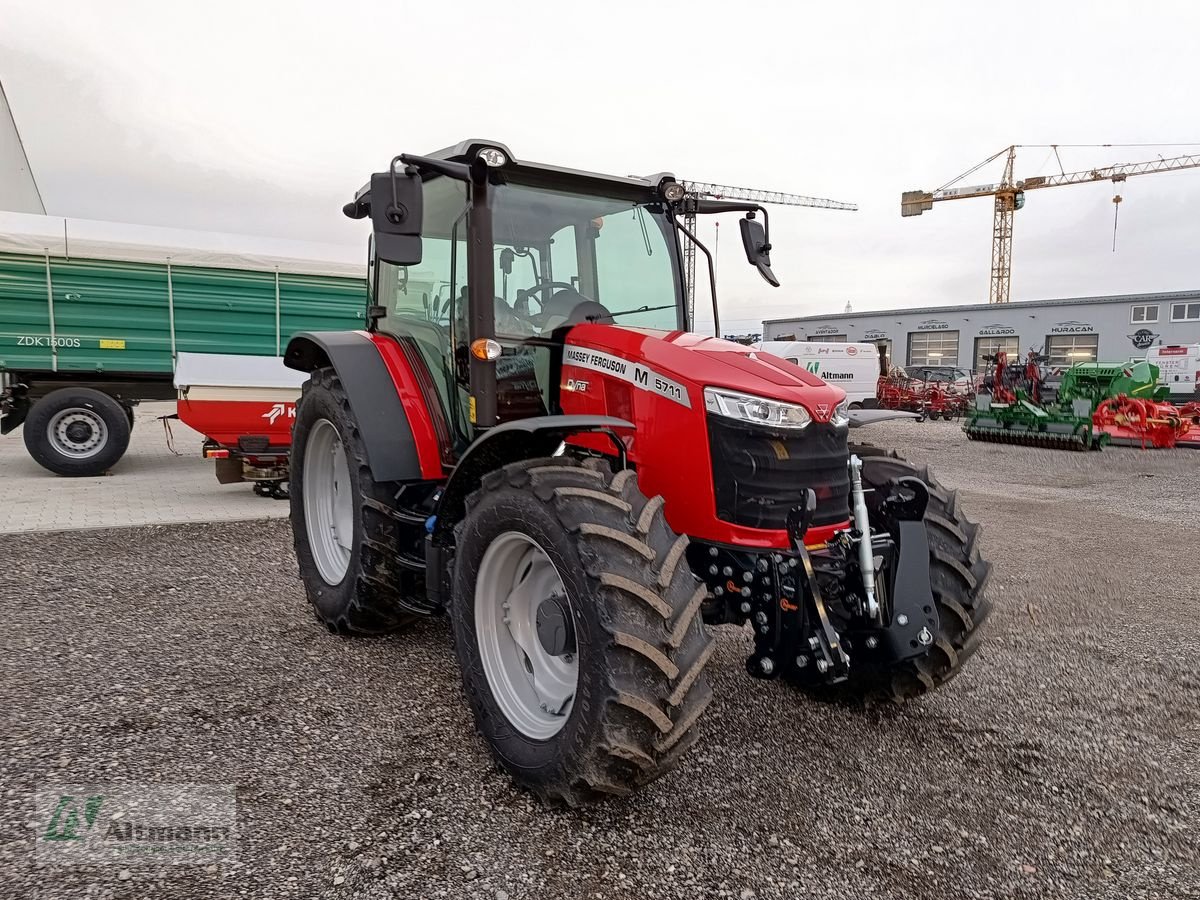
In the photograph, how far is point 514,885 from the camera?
217cm

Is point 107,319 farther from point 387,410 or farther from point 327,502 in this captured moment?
point 387,410

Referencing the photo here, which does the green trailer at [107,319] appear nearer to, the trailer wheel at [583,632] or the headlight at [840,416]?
the trailer wheel at [583,632]

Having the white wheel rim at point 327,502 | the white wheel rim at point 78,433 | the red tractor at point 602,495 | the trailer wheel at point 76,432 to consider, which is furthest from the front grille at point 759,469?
the white wheel rim at point 78,433

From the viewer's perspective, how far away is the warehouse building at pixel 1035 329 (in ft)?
119

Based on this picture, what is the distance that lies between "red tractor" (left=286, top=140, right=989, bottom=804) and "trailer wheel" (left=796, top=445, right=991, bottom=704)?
0.04 ft

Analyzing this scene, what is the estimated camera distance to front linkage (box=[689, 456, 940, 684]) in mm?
2576

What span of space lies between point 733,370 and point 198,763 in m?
2.25

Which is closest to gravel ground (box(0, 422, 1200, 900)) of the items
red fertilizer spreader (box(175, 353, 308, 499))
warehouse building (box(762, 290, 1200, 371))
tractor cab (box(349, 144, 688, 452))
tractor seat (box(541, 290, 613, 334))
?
tractor cab (box(349, 144, 688, 452))

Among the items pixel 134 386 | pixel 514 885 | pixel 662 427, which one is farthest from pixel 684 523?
pixel 134 386

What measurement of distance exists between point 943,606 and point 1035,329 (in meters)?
42.3

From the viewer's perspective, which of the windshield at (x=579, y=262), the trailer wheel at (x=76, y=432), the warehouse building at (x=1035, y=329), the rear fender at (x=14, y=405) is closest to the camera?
the windshield at (x=579, y=262)

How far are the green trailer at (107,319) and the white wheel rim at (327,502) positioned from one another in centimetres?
628

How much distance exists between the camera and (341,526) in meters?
4.31

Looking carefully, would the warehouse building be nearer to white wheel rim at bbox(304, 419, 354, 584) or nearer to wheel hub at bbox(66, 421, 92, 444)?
wheel hub at bbox(66, 421, 92, 444)
